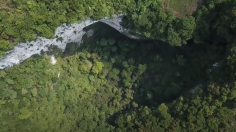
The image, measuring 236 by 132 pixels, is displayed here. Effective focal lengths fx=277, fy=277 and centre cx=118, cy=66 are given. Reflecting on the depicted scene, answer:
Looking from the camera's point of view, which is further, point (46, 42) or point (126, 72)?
point (126, 72)

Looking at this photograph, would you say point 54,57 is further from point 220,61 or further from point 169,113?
point 220,61

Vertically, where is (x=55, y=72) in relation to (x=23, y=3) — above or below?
below

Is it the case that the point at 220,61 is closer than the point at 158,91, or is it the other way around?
the point at 220,61

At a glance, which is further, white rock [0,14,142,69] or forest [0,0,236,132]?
white rock [0,14,142,69]

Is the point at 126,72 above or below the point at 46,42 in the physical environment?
below

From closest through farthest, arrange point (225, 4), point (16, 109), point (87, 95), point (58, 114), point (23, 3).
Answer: point (23, 3) < point (225, 4) < point (16, 109) < point (58, 114) < point (87, 95)

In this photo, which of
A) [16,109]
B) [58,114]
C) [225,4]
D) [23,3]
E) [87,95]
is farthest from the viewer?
[87,95]

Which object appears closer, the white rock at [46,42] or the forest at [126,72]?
the forest at [126,72]

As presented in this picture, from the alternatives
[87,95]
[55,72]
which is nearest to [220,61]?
[87,95]
